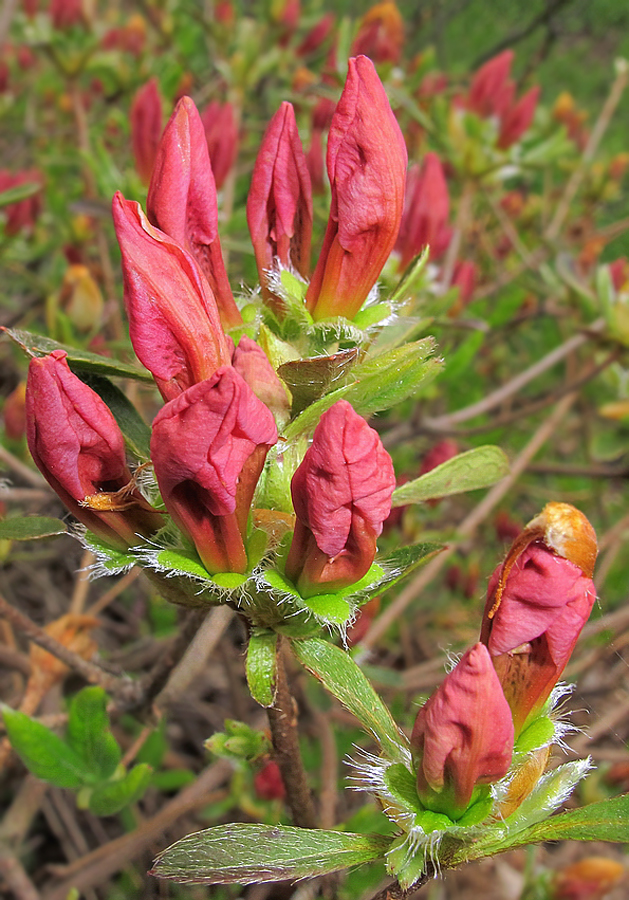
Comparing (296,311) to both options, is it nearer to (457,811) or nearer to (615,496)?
(457,811)

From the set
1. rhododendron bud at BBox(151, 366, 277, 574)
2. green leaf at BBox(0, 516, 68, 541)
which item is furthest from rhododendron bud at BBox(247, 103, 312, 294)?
green leaf at BBox(0, 516, 68, 541)

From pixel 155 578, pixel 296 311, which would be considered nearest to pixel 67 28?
pixel 296 311

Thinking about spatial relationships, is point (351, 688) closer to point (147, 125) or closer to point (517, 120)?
point (147, 125)

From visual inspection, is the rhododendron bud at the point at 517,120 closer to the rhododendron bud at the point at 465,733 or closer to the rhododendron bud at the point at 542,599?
the rhododendron bud at the point at 542,599

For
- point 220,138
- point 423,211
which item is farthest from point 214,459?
point 220,138

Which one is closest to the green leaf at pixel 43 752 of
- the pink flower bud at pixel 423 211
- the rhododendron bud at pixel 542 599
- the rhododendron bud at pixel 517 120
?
the rhododendron bud at pixel 542 599

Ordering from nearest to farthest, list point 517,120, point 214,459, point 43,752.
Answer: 1. point 214,459
2. point 43,752
3. point 517,120
